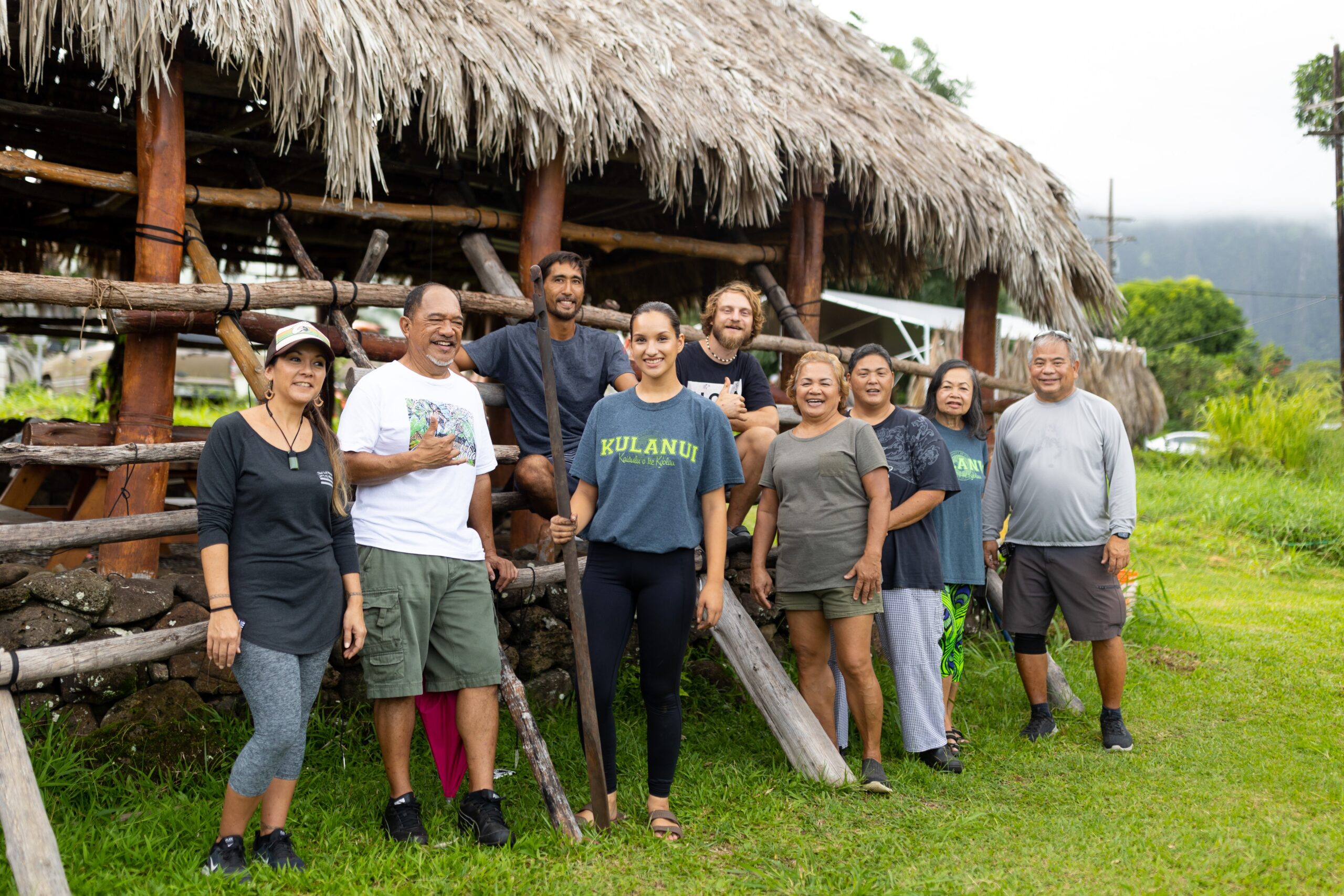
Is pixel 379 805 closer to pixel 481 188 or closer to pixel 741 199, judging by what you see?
pixel 741 199

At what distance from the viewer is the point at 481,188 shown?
24.1 ft

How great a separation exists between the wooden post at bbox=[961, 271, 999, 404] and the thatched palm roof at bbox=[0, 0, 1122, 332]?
1.33ft

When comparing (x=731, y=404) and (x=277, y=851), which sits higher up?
(x=731, y=404)

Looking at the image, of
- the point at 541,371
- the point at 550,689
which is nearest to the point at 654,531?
the point at 541,371

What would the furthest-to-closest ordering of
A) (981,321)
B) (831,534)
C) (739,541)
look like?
(981,321), (739,541), (831,534)

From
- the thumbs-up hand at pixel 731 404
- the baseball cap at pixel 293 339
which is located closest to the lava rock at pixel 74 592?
the baseball cap at pixel 293 339

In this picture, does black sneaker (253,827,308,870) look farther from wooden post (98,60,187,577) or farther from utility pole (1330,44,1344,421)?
utility pole (1330,44,1344,421)

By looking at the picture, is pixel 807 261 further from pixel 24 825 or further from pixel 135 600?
pixel 24 825

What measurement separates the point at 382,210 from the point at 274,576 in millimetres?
3038

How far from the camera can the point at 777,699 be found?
406cm

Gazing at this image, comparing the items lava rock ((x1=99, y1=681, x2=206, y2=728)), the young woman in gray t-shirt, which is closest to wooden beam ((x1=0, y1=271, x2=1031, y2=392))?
the young woman in gray t-shirt

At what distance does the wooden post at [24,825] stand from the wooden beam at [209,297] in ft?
6.07

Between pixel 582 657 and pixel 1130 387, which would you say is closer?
pixel 582 657

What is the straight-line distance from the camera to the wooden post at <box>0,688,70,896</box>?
2.56m
